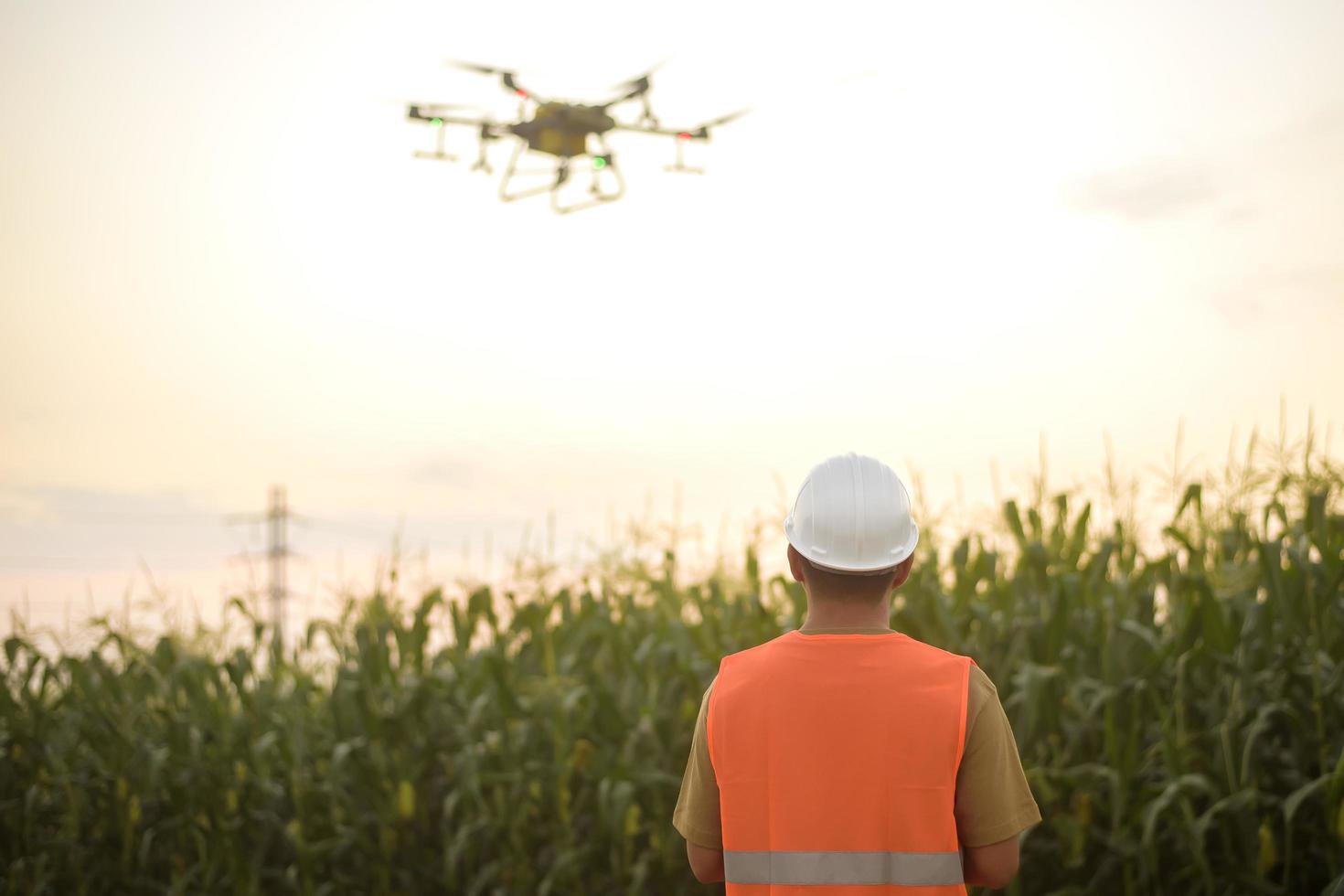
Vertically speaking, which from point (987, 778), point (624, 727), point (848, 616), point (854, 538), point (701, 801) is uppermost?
point (854, 538)

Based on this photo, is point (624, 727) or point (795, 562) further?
point (624, 727)

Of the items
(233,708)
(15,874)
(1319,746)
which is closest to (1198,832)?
(1319,746)

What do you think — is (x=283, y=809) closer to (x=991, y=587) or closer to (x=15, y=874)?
(x=15, y=874)

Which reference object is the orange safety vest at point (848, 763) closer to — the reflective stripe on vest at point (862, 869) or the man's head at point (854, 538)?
the reflective stripe on vest at point (862, 869)

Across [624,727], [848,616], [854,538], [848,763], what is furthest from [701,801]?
[624,727]

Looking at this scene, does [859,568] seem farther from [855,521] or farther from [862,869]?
[862,869]

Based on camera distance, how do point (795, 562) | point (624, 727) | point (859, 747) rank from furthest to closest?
point (624, 727)
point (795, 562)
point (859, 747)
